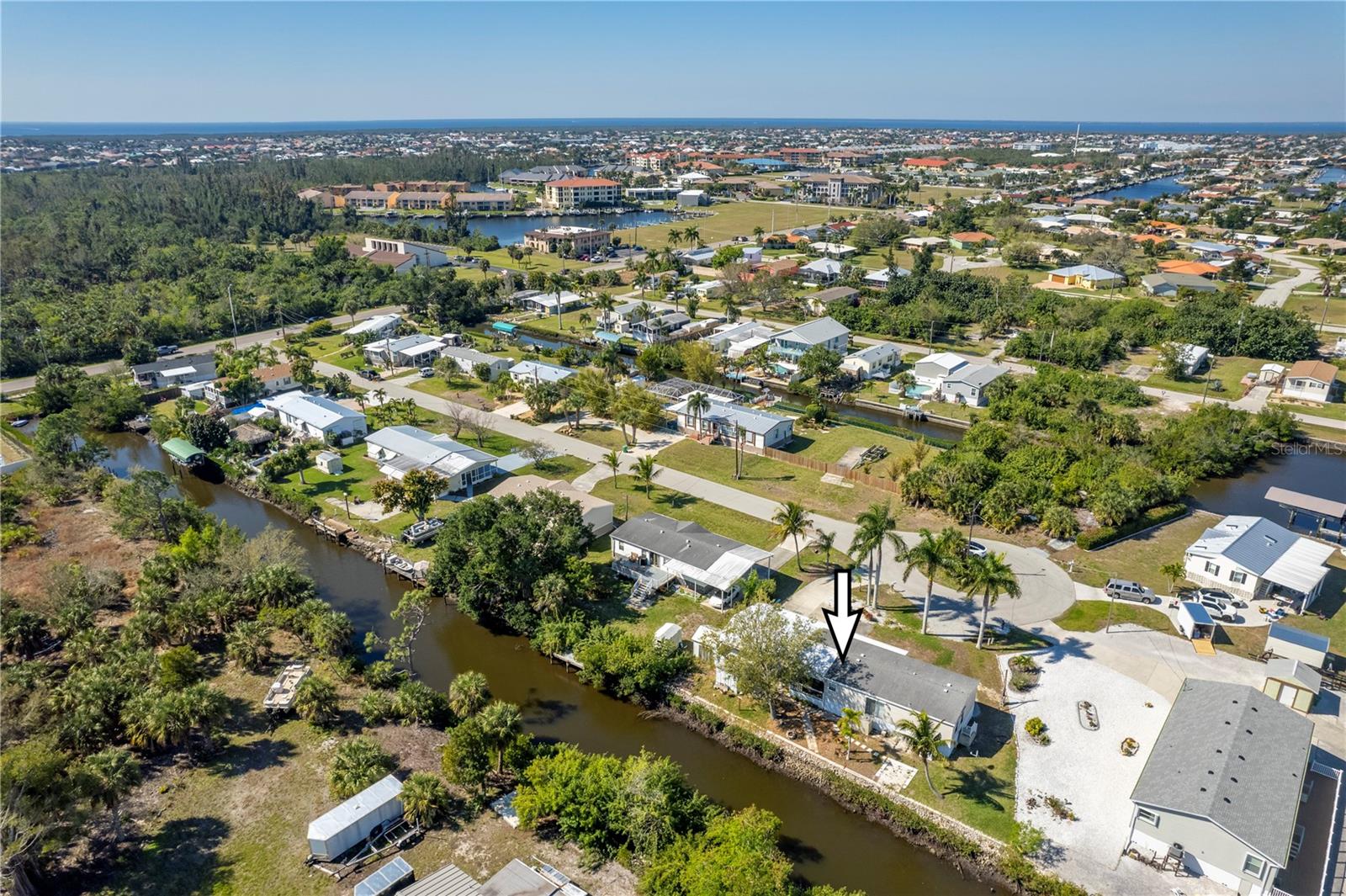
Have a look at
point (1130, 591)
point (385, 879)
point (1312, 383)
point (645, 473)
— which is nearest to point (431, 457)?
point (645, 473)

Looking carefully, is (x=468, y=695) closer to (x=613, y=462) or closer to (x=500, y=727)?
(x=500, y=727)

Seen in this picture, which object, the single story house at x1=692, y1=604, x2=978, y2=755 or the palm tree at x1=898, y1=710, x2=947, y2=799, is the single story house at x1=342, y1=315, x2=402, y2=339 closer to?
the single story house at x1=692, y1=604, x2=978, y2=755

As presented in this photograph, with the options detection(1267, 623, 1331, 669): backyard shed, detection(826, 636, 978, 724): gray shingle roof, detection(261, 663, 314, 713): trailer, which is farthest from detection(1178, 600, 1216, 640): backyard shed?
detection(261, 663, 314, 713): trailer

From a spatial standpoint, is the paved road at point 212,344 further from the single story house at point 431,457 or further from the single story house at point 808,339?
the single story house at point 808,339

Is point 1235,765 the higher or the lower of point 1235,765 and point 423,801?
the higher

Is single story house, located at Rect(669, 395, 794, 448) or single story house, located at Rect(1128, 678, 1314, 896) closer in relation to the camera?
single story house, located at Rect(1128, 678, 1314, 896)

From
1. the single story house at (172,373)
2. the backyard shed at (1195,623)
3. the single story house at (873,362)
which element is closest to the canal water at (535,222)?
the single story house at (172,373)
